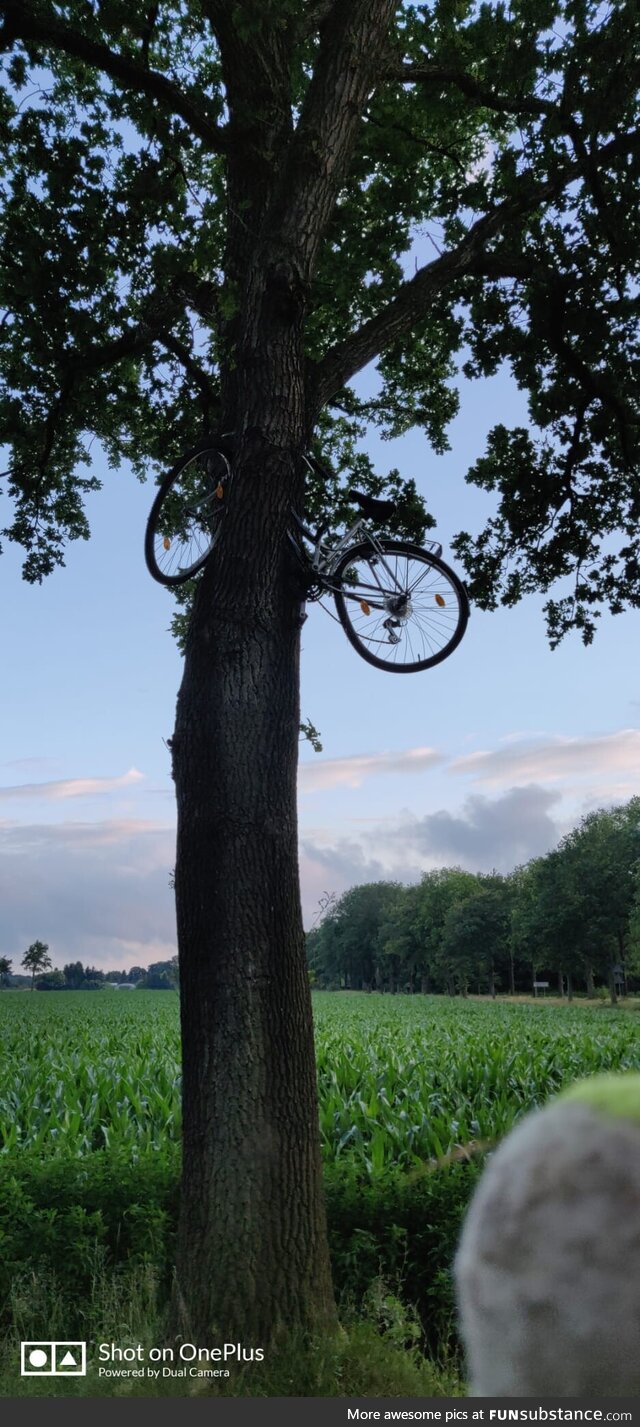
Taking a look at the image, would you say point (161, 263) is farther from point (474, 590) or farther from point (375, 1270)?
point (375, 1270)

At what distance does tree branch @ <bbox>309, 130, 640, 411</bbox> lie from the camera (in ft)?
22.9

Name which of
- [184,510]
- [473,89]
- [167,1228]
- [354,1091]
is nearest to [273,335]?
[184,510]

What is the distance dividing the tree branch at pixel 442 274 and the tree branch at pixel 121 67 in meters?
1.76

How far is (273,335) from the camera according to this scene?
630cm

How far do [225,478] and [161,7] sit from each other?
5.88m

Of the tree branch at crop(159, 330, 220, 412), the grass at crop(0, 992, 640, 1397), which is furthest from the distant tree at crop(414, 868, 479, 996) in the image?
the tree branch at crop(159, 330, 220, 412)

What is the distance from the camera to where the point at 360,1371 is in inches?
184

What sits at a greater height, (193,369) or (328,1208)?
(193,369)

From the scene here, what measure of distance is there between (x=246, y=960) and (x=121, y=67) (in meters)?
6.67

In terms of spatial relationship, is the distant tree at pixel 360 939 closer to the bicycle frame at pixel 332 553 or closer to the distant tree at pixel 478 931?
the distant tree at pixel 478 931

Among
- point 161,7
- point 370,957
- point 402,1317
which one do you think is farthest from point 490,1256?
point 370,957

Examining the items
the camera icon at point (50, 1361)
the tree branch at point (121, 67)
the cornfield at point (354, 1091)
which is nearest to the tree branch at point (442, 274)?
the tree branch at point (121, 67)

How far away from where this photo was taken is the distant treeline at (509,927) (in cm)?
5284

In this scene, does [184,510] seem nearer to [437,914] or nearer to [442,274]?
[442,274]
